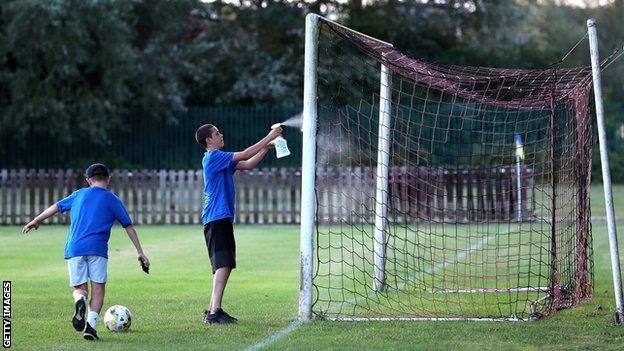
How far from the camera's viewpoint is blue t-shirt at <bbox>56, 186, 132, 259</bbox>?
Answer: 10453 millimetres

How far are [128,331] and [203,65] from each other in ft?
94.7

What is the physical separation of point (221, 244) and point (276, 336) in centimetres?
133

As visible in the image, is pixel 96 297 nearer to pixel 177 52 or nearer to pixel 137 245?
pixel 137 245

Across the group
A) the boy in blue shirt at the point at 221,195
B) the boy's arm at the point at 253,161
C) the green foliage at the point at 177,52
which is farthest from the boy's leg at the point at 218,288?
the green foliage at the point at 177,52

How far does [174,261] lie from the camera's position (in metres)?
18.1

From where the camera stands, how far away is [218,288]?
1113 centimetres

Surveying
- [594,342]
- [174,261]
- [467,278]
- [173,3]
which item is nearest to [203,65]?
[173,3]

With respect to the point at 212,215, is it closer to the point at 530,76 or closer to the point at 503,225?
the point at 530,76

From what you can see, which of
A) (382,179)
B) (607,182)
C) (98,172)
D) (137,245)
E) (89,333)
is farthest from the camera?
(382,179)

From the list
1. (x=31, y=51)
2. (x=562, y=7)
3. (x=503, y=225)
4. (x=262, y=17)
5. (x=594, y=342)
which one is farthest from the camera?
(x=562, y=7)

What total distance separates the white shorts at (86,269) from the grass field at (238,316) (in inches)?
19.5

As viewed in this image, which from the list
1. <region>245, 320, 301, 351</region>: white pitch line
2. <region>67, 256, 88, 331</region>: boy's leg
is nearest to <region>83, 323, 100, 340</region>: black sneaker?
<region>67, 256, 88, 331</region>: boy's leg

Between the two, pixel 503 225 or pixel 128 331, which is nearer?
pixel 128 331

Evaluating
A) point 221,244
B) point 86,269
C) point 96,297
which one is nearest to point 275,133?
point 221,244
